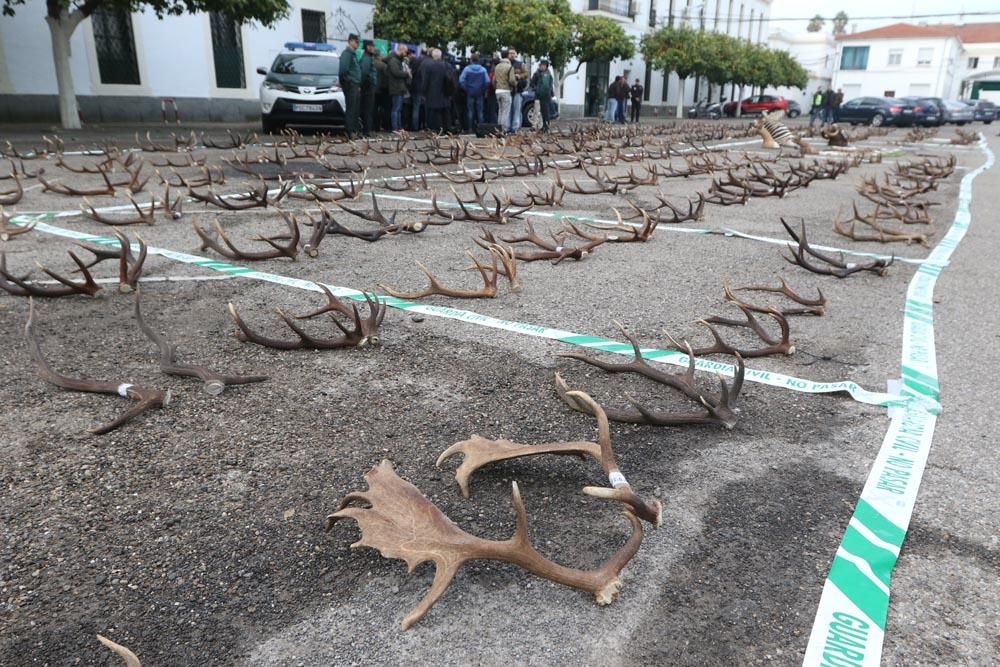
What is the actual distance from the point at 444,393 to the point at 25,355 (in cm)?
160

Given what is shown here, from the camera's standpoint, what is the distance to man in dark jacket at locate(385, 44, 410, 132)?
15.2 m

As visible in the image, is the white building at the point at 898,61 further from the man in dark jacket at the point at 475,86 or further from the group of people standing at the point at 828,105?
the man in dark jacket at the point at 475,86

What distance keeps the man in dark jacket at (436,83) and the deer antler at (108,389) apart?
43.2 feet

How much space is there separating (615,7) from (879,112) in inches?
569

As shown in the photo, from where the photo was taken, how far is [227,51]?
2162 centimetres

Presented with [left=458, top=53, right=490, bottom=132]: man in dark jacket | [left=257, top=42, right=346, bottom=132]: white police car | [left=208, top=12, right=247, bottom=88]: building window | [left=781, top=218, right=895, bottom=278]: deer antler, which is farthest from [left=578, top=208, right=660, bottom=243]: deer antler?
[left=208, top=12, right=247, bottom=88]: building window

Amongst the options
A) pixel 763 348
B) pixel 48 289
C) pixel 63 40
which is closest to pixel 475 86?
pixel 63 40

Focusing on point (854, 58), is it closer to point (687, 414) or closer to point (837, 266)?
point (837, 266)

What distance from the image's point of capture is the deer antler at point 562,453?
67.1 inches

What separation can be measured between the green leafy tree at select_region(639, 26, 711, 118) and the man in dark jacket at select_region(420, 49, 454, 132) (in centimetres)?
2415

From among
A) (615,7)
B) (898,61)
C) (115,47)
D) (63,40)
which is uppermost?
(615,7)

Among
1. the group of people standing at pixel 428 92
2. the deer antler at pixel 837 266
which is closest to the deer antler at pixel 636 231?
the deer antler at pixel 837 266

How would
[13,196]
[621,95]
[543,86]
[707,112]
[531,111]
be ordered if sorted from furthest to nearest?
[707,112] → [621,95] → [531,111] → [543,86] → [13,196]

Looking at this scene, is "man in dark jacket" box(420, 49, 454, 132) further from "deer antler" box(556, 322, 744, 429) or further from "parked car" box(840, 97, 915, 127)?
"parked car" box(840, 97, 915, 127)
